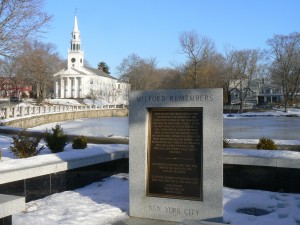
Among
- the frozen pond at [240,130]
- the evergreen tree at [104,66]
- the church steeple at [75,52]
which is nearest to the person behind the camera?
the frozen pond at [240,130]

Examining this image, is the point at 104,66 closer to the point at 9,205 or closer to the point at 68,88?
the point at 68,88

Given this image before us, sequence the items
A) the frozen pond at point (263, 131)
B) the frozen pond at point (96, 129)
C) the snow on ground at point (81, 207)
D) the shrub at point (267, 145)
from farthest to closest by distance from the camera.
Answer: the frozen pond at point (96, 129) < the frozen pond at point (263, 131) < the shrub at point (267, 145) < the snow on ground at point (81, 207)

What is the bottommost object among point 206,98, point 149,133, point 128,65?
point 149,133

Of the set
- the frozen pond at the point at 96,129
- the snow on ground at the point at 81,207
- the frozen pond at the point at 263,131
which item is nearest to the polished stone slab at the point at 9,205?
the snow on ground at the point at 81,207

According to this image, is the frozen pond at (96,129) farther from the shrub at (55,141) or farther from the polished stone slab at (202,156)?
the polished stone slab at (202,156)

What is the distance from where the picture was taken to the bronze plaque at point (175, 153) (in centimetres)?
631

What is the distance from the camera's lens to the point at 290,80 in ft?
250

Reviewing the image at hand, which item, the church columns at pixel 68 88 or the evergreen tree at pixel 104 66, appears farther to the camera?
the evergreen tree at pixel 104 66

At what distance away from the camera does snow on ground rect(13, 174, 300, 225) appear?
613 cm

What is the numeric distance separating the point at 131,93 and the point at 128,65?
3513 inches

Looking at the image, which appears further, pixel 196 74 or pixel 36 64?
pixel 196 74

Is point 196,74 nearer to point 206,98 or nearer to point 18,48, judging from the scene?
point 18,48

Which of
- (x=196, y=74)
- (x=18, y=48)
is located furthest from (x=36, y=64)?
(x=196, y=74)

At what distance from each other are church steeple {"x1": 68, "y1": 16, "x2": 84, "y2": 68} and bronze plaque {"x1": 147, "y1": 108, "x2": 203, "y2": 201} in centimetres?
11221
